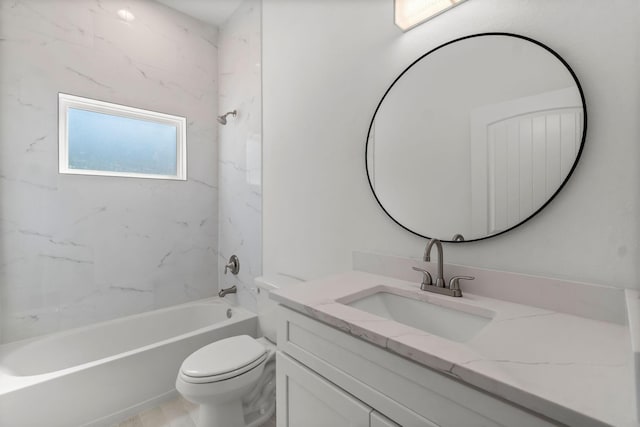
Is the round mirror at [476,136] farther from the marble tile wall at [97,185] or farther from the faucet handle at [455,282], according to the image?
the marble tile wall at [97,185]

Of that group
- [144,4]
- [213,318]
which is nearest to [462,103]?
[213,318]

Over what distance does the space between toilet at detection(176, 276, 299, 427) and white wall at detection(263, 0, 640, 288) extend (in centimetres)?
50

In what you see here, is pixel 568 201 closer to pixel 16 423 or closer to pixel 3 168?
pixel 16 423

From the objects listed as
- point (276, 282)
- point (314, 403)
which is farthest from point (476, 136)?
point (276, 282)

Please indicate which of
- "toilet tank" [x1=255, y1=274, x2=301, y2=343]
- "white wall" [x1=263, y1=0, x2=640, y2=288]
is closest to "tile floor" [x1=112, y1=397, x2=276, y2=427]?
"toilet tank" [x1=255, y1=274, x2=301, y2=343]

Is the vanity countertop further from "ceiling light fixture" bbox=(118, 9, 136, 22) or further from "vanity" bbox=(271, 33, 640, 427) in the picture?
"ceiling light fixture" bbox=(118, 9, 136, 22)

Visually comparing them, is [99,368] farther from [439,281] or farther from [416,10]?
[416,10]

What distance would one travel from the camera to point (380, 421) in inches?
28.2

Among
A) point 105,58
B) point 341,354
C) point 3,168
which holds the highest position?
point 105,58

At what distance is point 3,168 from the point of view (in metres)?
1.81

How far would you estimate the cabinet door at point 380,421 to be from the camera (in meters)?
0.70

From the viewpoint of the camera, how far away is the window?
2076 mm

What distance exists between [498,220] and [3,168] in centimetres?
280

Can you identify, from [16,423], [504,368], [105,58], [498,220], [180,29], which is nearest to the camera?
[504,368]
